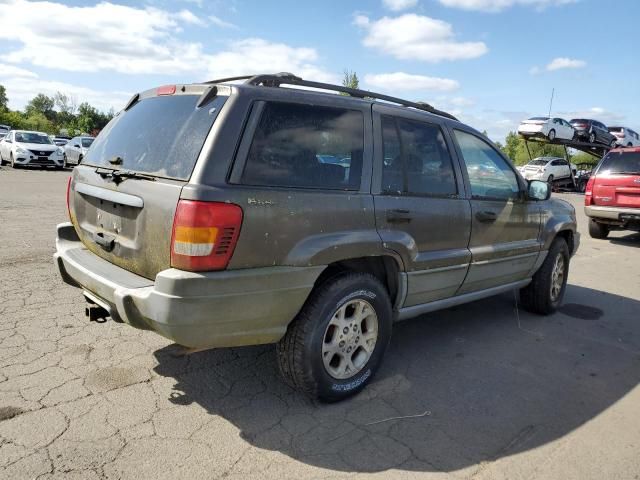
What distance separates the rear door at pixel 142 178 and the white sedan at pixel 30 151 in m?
19.1

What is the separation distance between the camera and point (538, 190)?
14.7ft

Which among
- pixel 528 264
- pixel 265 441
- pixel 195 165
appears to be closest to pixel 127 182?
pixel 195 165

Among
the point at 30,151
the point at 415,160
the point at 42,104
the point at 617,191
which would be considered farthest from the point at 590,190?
the point at 42,104

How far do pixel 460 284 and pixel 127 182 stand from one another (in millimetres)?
2518

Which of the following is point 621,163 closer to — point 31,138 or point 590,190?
point 590,190

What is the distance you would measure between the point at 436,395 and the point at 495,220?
1.60 meters

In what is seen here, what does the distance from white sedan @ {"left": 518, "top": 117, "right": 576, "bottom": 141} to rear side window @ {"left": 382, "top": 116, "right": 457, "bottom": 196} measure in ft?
81.6

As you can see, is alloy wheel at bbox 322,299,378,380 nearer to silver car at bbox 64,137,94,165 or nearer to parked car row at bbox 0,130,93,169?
parked car row at bbox 0,130,93,169

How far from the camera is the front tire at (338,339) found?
2820 mm

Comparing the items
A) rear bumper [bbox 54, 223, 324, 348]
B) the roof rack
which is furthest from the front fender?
rear bumper [bbox 54, 223, 324, 348]

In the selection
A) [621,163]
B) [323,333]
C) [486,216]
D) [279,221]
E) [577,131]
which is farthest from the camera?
[577,131]

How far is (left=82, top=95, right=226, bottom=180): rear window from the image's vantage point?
2.61 metres

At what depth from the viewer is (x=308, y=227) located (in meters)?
2.71

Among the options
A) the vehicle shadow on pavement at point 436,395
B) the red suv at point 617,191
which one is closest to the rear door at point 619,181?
the red suv at point 617,191
